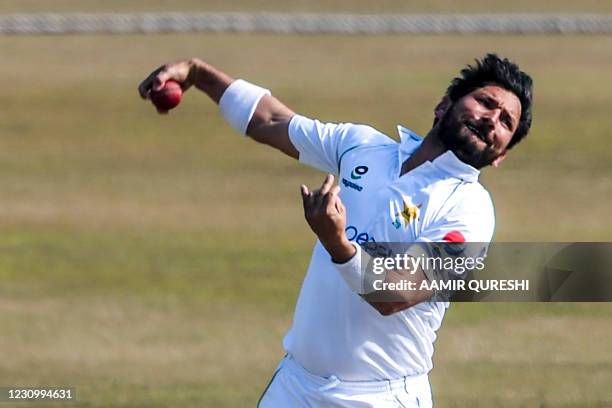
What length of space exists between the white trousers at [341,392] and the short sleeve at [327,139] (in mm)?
730

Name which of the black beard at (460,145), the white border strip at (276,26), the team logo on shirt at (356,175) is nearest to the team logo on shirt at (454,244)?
the black beard at (460,145)

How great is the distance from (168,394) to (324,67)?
1096 centimetres

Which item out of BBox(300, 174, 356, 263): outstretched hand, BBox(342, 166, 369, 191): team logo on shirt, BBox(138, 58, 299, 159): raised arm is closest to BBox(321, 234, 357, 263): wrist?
BBox(300, 174, 356, 263): outstretched hand

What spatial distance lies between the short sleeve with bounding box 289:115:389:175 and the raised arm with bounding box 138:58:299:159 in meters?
0.06

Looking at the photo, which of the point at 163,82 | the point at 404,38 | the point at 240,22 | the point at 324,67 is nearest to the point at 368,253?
the point at 163,82

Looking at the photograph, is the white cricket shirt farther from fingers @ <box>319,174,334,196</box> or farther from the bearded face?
fingers @ <box>319,174,334,196</box>

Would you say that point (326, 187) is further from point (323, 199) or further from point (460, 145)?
point (460, 145)

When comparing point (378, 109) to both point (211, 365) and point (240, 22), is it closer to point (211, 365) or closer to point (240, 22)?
point (240, 22)

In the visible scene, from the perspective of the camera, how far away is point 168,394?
25.0 ft

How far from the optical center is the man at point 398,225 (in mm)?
4812

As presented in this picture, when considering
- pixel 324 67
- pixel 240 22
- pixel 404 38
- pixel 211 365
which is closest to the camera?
pixel 211 365

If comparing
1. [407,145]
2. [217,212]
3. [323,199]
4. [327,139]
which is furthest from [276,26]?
[323,199]

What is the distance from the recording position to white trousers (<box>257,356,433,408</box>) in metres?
4.92

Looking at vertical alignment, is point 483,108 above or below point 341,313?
above
